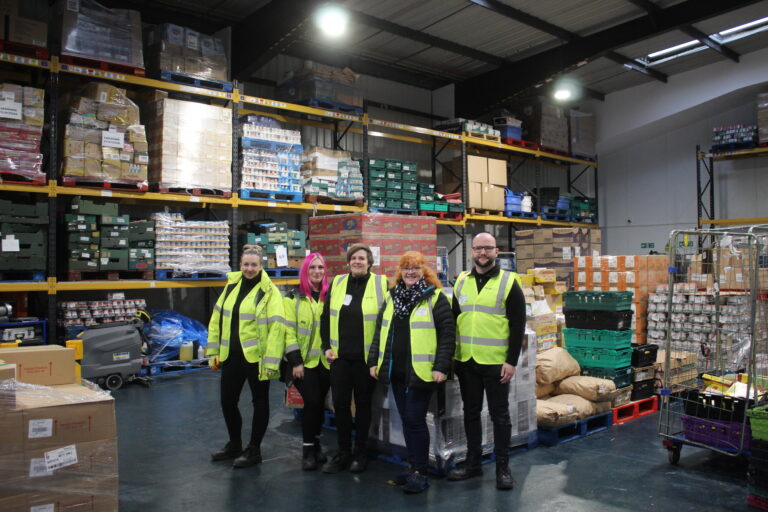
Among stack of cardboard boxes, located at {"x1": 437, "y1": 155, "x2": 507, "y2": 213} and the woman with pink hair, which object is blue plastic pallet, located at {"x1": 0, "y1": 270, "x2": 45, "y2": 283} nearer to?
the woman with pink hair

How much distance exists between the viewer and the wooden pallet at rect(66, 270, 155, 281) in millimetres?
7922

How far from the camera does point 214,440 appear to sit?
5.45 meters

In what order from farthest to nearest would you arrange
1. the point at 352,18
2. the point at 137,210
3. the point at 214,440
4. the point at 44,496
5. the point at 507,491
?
the point at 352,18
the point at 137,210
the point at 214,440
the point at 507,491
the point at 44,496

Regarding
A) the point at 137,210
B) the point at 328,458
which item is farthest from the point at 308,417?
the point at 137,210

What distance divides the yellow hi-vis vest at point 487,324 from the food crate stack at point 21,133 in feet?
20.4

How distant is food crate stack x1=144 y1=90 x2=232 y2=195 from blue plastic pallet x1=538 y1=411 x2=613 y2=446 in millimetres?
6075

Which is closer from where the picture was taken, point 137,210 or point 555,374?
point 555,374

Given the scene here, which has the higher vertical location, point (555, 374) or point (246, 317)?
point (246, 317)

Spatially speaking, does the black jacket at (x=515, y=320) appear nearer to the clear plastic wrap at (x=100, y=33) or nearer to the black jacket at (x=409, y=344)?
the black jacket at (x=409, y=344)

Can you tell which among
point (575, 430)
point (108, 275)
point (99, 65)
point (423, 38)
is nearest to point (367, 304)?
point (575, 430)

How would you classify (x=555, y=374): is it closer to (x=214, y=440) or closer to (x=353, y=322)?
(x=353, y=322)

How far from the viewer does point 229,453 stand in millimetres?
4883

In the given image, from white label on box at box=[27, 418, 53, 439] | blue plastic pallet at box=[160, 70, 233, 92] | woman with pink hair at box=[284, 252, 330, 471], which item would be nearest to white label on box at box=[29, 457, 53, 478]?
white label on box at box=[27, 418, 53, 439]

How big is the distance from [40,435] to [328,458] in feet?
8.22
